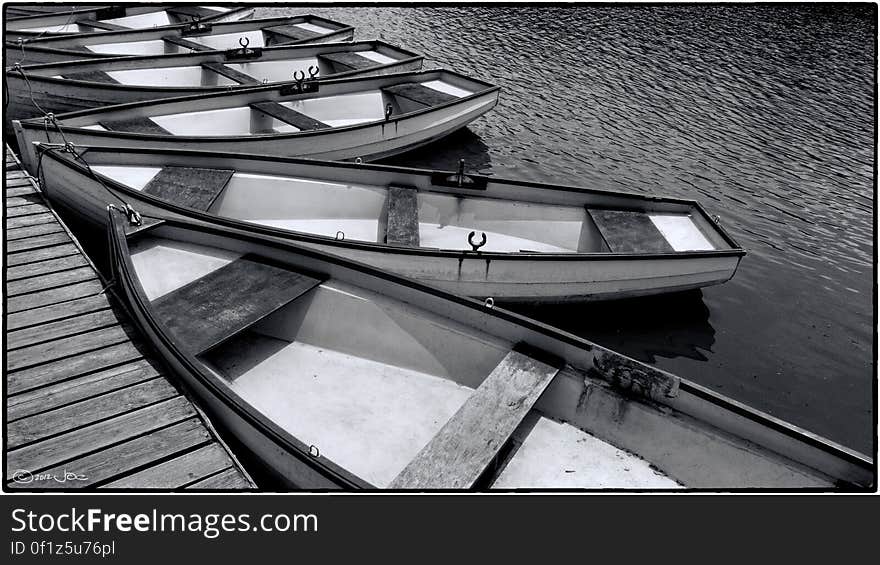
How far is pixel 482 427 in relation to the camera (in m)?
5.95

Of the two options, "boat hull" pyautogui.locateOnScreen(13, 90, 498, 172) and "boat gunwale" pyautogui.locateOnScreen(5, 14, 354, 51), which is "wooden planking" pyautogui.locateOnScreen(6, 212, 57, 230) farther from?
"boat gunwale" pyautogui.locateOnScreen(5, 14, 354, 51)

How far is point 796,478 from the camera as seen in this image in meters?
5.71

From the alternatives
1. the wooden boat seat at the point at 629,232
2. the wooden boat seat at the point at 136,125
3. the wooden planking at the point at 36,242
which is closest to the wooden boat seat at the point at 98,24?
the wooden boat seat at the point at 136,125

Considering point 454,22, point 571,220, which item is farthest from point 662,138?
point 454,22

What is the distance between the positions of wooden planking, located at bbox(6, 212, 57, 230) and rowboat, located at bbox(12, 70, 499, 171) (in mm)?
1273

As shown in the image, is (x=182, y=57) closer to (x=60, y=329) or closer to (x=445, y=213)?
(x=445, y=213)

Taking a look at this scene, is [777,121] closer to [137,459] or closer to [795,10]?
[795,10]

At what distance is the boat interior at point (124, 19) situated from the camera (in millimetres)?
18391

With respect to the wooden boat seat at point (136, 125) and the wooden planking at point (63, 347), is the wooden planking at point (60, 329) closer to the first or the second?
the wooden planking at point (63, 347)

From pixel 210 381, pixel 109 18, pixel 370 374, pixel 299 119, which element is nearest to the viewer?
pixel 210 381

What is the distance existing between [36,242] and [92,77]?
6102mm

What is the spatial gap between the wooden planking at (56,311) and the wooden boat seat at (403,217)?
13.1 feet

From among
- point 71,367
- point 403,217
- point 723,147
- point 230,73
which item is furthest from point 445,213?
point 723,147

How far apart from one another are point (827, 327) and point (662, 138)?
823 cm
